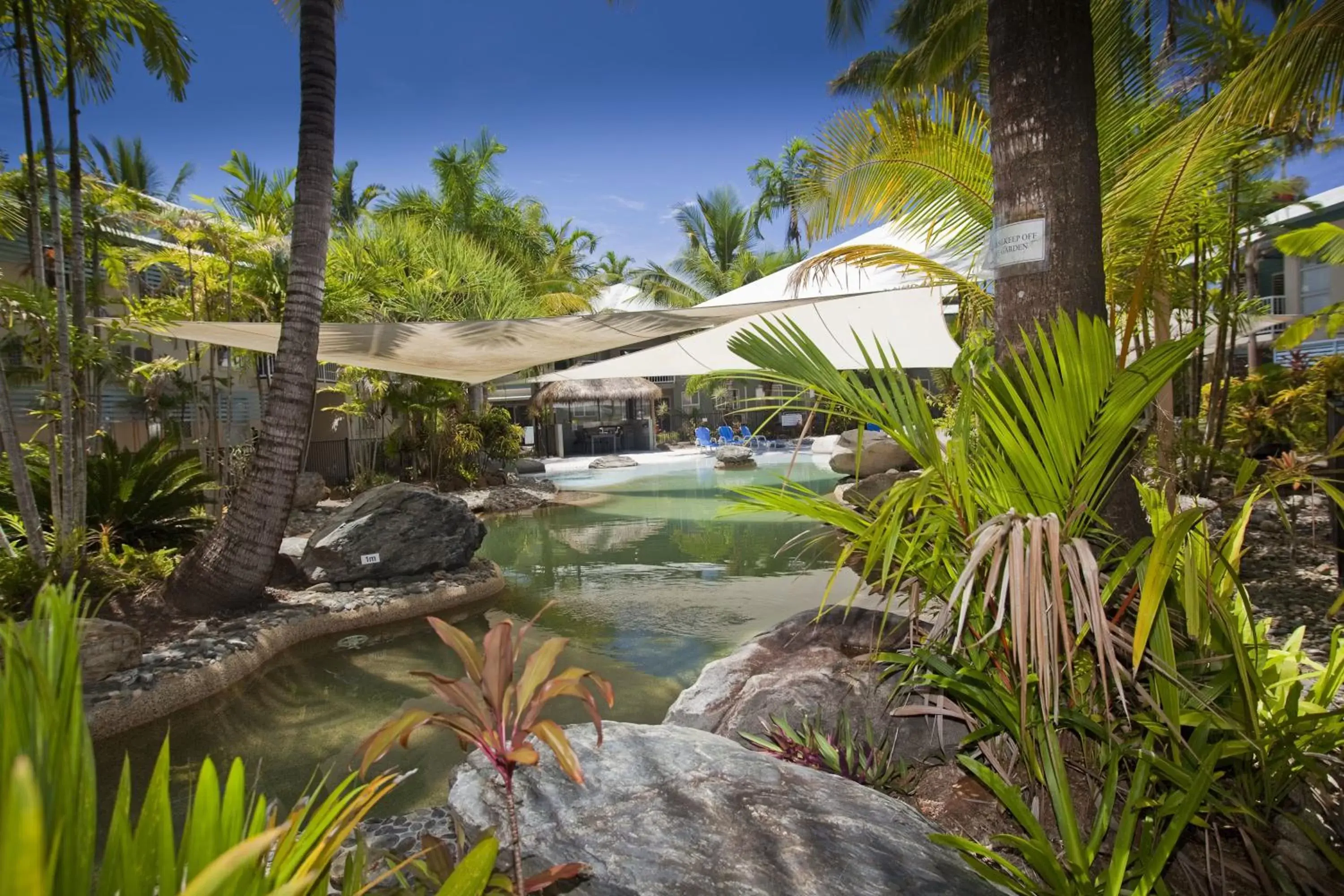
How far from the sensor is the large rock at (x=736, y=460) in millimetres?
14906

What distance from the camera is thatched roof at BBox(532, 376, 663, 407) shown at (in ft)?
61.3

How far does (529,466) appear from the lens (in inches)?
592

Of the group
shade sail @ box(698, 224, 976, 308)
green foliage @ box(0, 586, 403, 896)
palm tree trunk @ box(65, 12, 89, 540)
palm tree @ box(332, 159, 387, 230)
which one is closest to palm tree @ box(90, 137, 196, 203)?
palm tree @ box(332, 159, 387, 230)

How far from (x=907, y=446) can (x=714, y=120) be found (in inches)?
493

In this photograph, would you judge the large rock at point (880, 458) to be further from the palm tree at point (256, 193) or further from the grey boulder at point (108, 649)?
the palm tree at point (256, 193)

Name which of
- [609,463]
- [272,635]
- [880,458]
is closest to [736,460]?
[609,463]

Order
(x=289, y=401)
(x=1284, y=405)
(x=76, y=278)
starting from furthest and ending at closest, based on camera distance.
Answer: (x=1284, y=405) → (x=76, y=278) → (x=289, y=401)

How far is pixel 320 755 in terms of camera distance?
298cm

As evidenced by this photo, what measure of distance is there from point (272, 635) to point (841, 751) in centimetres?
357

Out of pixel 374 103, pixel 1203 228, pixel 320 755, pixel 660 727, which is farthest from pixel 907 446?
pixel 374 103

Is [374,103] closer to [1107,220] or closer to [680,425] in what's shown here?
[680,425]

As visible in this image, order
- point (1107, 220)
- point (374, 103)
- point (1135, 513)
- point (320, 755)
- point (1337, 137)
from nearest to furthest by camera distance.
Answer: point (1135, 513)
point (320, 755)
point (1107, 220)
point (1337, 137)
point (374, 103)

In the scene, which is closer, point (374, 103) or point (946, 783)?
point (946, 783)

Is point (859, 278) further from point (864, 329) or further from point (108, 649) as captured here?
point (108, 649)
